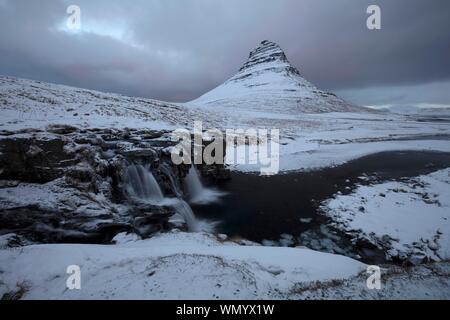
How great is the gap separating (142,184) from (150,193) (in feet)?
2.36

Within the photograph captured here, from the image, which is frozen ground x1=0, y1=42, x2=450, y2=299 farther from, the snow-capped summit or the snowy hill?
the snow-capped summit

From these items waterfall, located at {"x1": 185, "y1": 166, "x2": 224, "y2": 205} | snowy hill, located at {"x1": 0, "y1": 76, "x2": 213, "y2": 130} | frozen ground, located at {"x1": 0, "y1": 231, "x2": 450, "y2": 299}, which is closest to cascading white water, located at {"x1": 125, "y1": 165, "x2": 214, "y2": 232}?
waterfall, located at {"x1": 185, "y1": 166, "x2": 224, "y2": 205}

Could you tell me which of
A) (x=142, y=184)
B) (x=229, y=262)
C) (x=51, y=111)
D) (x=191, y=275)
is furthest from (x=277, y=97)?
(x=191, y=275)

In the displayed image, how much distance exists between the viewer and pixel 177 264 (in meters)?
5.79

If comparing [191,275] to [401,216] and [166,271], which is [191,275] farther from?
[401,216]

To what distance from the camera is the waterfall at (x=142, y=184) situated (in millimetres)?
13062

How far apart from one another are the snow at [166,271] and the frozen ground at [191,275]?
0.02 meters

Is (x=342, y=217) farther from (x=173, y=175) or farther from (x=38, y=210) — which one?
(x=38, y=210)

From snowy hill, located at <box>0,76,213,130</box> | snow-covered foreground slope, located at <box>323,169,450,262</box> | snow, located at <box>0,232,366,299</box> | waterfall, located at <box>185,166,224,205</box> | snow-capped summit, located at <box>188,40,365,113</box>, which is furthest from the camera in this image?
snow-capped summit, located at <box>188,40,365,113</box>

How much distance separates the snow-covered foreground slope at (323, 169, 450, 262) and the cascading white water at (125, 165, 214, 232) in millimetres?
7590

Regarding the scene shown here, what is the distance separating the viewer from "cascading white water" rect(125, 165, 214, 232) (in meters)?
12.8

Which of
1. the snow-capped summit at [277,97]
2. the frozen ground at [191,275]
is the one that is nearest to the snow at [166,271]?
the frozen ground at [191,275]
